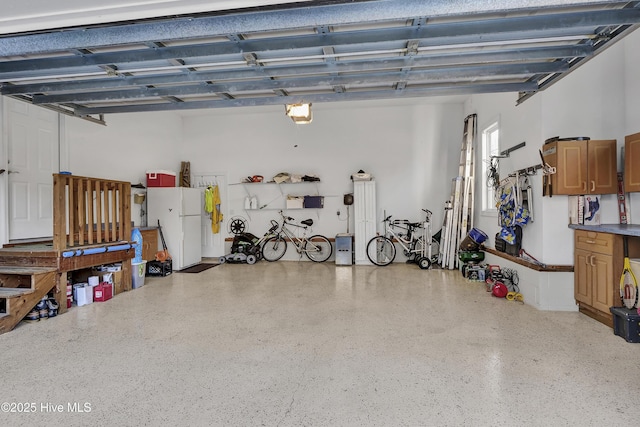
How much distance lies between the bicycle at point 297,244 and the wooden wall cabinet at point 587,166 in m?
4.93

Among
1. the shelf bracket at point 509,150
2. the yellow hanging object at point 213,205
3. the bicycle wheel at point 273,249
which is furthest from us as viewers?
the yellow hanging object at point 213,205

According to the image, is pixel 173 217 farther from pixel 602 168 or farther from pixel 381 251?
pixel 602 168

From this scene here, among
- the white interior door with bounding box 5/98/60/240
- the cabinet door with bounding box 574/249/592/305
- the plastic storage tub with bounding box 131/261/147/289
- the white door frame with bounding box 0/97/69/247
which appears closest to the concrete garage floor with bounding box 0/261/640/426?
the cabinet door with bounding box 574/249/592/305

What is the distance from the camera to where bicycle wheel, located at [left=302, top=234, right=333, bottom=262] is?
7969 millimetres

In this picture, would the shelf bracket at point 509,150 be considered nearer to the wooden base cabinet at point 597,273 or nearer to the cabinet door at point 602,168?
the cabinet door at point 602,168

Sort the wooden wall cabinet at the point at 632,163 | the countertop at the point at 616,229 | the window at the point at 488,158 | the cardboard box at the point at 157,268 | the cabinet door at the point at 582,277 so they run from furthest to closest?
the cardboard box at the point at 157,268 < the window at the point at 488,158 < the cabinet door at the point at 582,277 < the wooden wall cabinet at the point at 632,163 < the countertop at the point at 616,229

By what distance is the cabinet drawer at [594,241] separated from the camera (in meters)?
3.50

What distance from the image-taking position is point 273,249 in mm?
8156

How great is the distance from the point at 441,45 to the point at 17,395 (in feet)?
12.4

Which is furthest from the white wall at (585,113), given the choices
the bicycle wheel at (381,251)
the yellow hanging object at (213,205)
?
the yellow hanging object at (213,205)

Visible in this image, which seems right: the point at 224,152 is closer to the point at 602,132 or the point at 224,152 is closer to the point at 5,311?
the point at 5,311

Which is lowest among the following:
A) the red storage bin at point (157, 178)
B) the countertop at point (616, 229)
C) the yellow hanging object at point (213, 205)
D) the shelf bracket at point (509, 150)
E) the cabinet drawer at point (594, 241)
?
the cabinet drawer at point (594, 241)

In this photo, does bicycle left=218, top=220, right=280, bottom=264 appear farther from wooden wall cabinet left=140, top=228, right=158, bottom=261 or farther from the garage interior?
the garage interior

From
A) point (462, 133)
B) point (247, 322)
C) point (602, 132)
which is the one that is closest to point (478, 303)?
point (602, 132)
